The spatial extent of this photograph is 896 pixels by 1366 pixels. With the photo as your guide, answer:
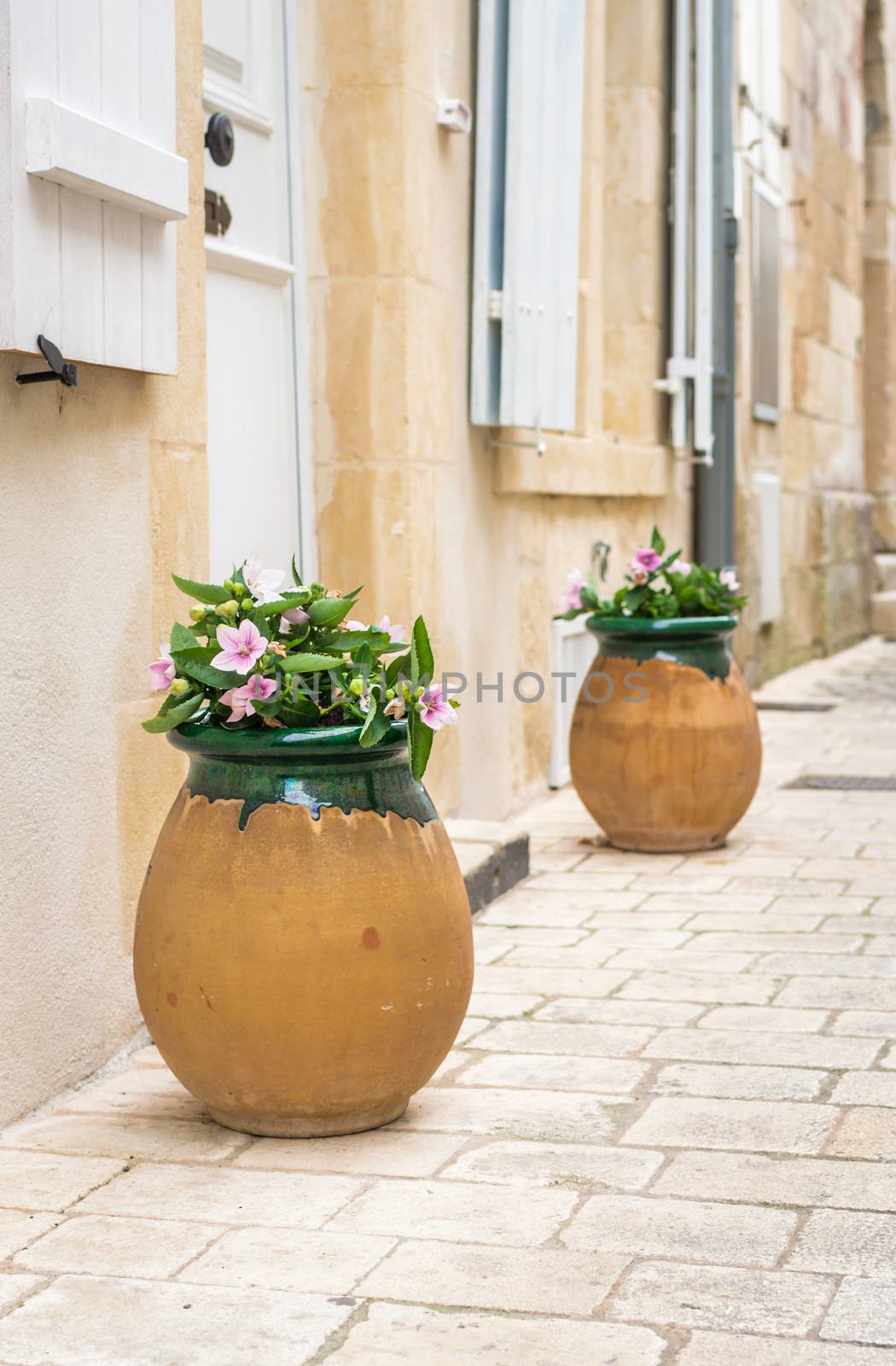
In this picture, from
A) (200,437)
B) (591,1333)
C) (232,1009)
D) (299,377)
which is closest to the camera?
(591,1333)

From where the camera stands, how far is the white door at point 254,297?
4617 mm

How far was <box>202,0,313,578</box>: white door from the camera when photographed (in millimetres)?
4617

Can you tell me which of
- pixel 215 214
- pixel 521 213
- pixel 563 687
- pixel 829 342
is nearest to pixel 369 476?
pixel 215 214

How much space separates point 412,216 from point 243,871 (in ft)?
9.19

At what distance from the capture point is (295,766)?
9.93 ft

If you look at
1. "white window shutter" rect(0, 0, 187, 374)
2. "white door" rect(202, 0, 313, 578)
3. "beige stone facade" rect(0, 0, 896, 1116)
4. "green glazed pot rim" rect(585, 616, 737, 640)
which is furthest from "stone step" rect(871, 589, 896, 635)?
"white window shutter" rect(0, 0, 187, 374)

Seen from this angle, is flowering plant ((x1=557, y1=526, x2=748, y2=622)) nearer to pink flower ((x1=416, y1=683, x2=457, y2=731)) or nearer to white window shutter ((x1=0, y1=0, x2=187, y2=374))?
white window shutter ((x1=0, y1=0, x2=187, y2=374))

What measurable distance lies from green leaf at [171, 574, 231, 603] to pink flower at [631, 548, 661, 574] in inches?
103

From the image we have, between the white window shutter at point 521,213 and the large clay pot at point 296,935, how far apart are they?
2.87 m

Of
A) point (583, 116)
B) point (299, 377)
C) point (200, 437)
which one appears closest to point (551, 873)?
point (299, 377)

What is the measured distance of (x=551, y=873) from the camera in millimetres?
5496

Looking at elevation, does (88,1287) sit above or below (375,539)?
below

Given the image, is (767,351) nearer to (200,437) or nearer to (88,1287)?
(200,437)

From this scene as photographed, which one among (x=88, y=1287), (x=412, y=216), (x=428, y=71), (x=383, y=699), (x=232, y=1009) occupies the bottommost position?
(x=88, y=1287)
